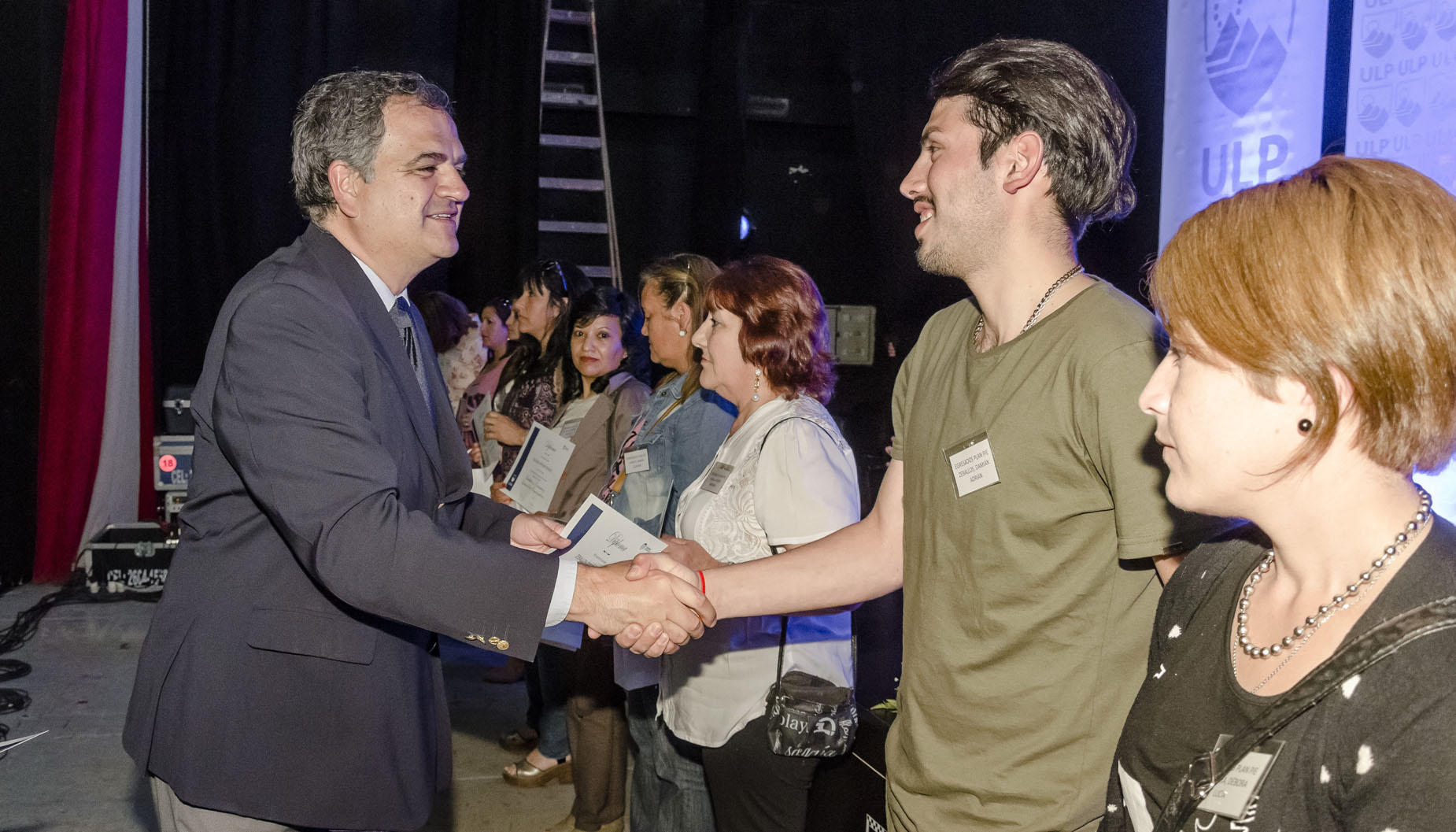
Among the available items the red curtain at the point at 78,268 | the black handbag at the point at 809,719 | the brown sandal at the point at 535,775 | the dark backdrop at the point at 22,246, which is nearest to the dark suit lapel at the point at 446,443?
the black handbag at the point at 809,719

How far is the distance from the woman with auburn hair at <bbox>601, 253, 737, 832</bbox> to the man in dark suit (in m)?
0.99

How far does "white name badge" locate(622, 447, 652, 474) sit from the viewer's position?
10.0 ft

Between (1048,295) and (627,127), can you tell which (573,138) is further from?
(1048,295)

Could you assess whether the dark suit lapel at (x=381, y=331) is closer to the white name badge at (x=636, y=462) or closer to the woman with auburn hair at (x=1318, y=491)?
the woman with auburn hair at (x=1318, y=491)

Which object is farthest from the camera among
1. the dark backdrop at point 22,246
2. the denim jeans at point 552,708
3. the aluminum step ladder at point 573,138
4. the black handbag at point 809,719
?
the aluminum step ladder at point 573,138

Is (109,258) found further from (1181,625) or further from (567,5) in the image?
(1181,625)

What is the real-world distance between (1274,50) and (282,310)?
11.3 feet

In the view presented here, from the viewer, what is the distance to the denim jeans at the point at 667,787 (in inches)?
103

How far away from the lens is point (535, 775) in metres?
3.73

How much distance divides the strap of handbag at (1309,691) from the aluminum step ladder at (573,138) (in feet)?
19.5

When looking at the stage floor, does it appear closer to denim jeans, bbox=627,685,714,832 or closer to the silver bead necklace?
denim jeans, bbox=627,685,714,832

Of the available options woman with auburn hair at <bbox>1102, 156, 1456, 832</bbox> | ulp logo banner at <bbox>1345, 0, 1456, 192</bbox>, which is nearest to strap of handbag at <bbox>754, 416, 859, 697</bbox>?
woman with auburn hair at <bbox>1102, 156, 1456, 832</bbox>

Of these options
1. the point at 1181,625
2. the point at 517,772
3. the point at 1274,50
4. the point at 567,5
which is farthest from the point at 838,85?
the point at 1181,625

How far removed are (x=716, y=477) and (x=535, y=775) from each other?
73.3 inches
